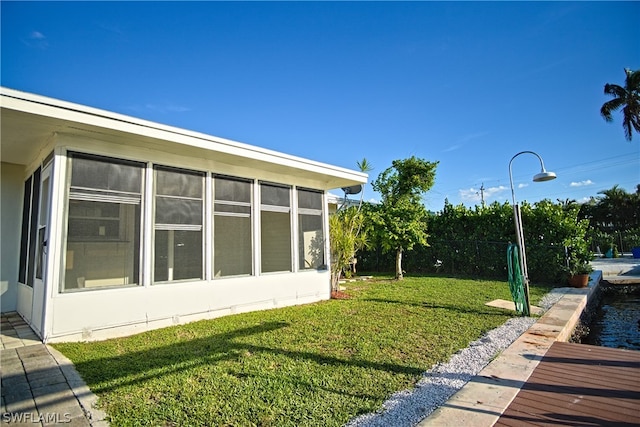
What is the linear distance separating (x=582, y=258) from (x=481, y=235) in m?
2.92

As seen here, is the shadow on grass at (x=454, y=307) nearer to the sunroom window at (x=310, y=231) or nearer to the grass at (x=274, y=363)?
the grass at (x=274, y=363)

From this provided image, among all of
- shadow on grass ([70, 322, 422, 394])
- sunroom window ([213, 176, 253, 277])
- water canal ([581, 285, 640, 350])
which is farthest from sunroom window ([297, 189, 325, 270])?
water canal ([581, 285, 640, 350])

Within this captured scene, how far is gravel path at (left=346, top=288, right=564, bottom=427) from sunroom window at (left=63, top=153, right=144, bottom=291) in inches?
162

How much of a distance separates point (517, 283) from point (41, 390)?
688cm

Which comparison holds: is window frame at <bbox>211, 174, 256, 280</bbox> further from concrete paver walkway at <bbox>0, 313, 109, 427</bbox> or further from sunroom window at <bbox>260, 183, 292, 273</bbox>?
concrete paver walkway at <bbox>0, 313, 109, 427</bbox>

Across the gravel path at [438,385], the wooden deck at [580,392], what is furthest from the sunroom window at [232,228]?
the wooden deck at [580,392]

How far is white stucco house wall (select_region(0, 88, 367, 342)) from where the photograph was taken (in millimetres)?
4250

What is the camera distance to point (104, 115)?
4.30 metres

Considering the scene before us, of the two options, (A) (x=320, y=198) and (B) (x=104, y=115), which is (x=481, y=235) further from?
(B) (x=104, y=115)

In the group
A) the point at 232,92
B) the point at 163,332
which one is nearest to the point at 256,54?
the point at 232,92

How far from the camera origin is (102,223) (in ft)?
15.2

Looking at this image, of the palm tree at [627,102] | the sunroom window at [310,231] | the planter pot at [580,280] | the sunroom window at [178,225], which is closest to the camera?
the sunroom window at [178,225]

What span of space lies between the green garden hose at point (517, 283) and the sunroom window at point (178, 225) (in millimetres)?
5755

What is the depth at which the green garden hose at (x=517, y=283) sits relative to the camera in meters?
5.82
